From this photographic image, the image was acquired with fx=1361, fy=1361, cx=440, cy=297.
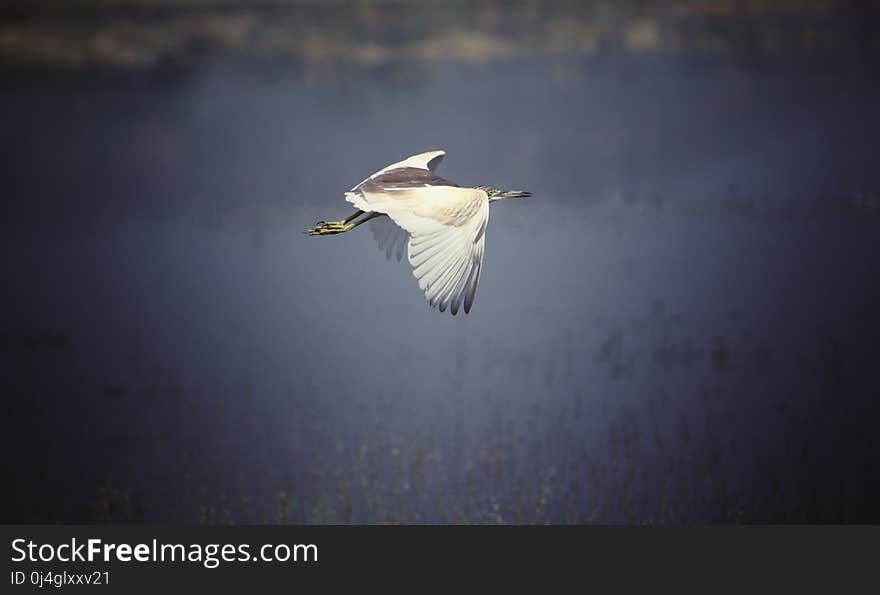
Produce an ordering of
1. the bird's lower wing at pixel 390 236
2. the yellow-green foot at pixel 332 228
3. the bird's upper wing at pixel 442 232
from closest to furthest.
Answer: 1. the bird's upper wing at pixel 442 232
2. the yellow-green foot at pixel 332 228
3. the bird's lower wing at pixel 390 236

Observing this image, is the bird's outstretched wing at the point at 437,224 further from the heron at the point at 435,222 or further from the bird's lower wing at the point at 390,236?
the bird's lower wing at the point at 390,236

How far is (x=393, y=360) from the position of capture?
383 inches

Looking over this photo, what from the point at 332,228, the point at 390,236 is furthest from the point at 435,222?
the point at 390,236

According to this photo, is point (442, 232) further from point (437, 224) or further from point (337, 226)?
point (337, 226)

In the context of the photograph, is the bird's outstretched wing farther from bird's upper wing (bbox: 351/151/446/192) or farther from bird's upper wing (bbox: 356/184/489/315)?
bird's upper wing (bbox: 351/151/446/192)

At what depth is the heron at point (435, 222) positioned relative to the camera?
4551 millimetres

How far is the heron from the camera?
4.55 m

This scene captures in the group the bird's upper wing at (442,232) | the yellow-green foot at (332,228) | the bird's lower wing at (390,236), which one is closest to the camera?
the bird's upper wing at (442,232)

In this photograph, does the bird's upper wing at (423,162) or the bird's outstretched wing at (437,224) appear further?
the bird's upper wing at (423,162)

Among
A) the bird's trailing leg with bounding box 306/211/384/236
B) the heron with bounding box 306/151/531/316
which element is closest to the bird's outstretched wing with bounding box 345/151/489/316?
the heron with bounding box 306/151/531/316

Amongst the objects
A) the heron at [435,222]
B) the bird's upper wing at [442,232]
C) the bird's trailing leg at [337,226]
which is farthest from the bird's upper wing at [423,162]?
the bird's upper wing at [442,232]

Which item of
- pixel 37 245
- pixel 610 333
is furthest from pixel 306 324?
pixel 37 245

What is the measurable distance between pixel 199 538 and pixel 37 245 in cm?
656

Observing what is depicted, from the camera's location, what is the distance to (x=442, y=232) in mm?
4758
